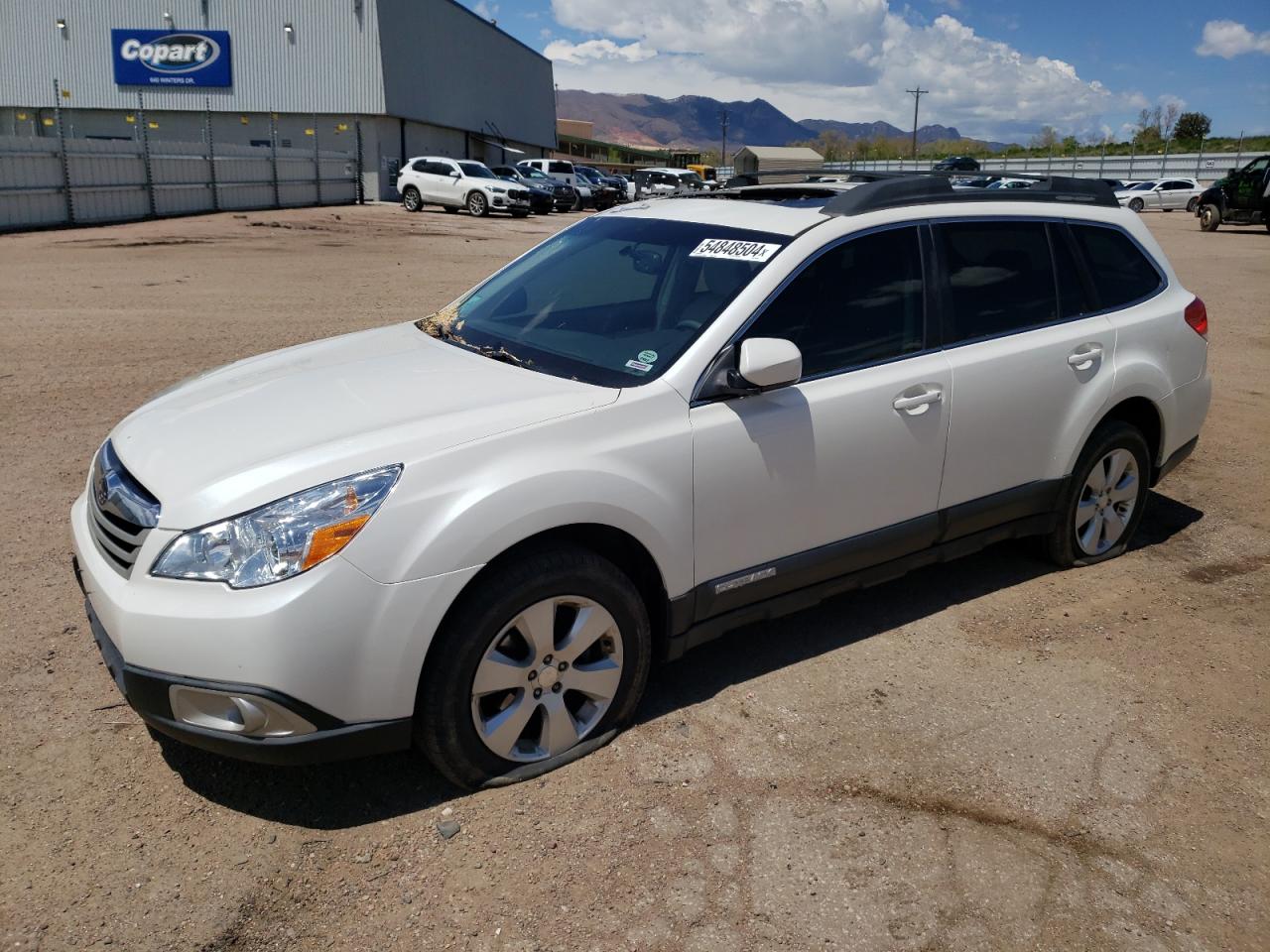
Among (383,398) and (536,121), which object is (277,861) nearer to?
(383,398)

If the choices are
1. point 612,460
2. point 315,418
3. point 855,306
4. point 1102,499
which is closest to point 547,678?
point 612,460

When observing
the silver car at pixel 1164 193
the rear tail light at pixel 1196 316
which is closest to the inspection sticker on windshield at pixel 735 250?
the rear tail light at pixel 1196 316

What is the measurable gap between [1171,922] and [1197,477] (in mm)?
4533

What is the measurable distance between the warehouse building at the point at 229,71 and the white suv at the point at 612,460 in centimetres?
3936

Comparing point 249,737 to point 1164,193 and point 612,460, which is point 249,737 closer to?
point 612,460

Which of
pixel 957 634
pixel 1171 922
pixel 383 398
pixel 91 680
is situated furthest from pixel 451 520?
pixel 957 634

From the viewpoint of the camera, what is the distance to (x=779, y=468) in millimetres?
3553

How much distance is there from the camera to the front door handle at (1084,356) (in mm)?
4453

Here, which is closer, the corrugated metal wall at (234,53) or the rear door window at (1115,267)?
the rear door window at (1115,267)

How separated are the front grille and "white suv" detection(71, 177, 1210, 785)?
1 centimetres

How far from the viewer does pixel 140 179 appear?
26.1 metres

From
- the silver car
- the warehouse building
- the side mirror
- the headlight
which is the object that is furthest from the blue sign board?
the headlight

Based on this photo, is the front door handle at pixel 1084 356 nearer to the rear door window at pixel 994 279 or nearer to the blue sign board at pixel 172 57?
the rear door window at pixel 994 279

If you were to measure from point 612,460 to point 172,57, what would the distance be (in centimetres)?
4650
